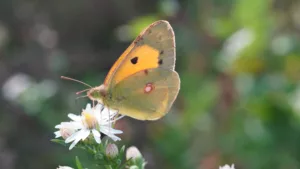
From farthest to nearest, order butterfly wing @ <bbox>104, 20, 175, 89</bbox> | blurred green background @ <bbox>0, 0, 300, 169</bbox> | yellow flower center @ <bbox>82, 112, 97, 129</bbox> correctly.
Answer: blurred green background @ <bbox>0, 0, 300, 169</bbox>
butterfly wing @ <bbox>104, 20, 175, 89</bbox>
yellow flower center @ <bbox>82, 112, 97, 129</bbox>

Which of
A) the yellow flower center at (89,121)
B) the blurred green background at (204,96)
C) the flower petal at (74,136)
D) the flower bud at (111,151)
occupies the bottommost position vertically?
the flower bud at (111,151)

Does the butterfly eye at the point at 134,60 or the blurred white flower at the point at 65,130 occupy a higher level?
the butterfly eye at the point at 134,60

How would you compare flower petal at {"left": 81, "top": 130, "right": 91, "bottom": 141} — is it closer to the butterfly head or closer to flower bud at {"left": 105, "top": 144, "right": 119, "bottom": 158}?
flower bud at {"left": 105, "top": 144, "right": 119, "bottom": 158}

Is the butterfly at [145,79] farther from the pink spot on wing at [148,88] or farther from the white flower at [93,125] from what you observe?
the white flower at [93,125]

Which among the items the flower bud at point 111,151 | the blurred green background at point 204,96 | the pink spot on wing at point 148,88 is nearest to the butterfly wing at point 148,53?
the pink spot on wing at point 148,88

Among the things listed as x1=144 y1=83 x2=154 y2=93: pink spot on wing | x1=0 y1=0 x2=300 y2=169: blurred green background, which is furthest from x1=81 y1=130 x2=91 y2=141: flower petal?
x1=0 y1=0 x2=300 y2=169: blurred green background

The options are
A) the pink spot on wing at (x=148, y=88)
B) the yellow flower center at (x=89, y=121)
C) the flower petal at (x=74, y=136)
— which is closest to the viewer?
the flower petal at (x=74, y=136)

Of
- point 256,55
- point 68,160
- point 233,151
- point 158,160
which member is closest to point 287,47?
point 256,55
